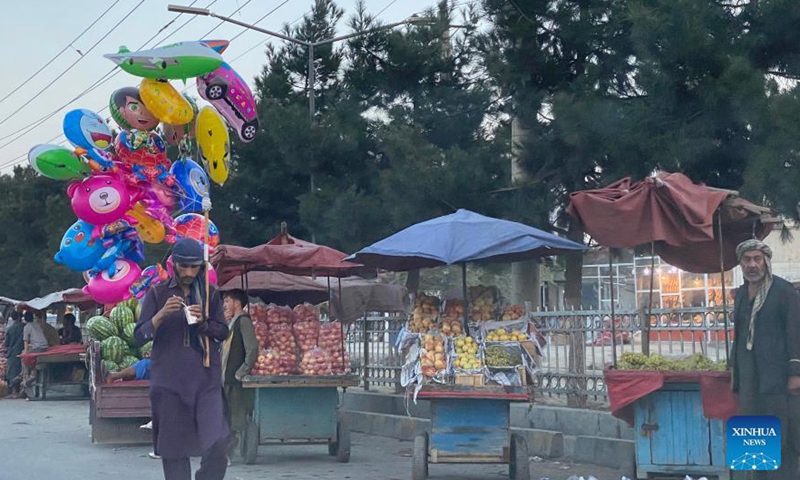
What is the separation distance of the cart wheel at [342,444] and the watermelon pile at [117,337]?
316 cm

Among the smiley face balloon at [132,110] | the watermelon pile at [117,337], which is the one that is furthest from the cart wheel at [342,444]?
the smiley face balloon at [132,110]

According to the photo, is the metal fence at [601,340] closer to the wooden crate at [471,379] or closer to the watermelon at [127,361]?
the wooden crate at [471,379]

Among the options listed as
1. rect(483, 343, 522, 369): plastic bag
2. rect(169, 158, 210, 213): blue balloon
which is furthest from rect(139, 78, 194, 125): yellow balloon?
rect(483, 343, 522, 369): plastic bag

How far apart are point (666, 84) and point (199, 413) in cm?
721

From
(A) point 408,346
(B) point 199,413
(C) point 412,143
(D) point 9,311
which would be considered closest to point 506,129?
(C) point 412,143

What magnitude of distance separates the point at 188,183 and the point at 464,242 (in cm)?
502

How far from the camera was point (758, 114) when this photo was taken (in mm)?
10875

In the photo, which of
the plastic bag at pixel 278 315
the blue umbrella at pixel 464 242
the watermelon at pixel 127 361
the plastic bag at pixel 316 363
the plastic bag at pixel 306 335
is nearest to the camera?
the blue umbrella at pixel 464 242

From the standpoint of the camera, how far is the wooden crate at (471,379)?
389 inches

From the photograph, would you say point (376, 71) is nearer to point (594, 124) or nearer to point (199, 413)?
point (594, 124)

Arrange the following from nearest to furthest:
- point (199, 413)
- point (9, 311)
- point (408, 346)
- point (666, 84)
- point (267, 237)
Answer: point (199, 413), point (408, 346), point (666, 84), point (267, 237), point (9, 311)

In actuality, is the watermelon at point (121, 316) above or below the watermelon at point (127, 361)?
above

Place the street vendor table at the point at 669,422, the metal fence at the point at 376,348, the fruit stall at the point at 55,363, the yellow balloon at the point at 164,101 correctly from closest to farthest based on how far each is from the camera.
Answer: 1. the street vendor table at the point at 669,422
2. the yellow balloon at the point at 164,101
3. the metal fence at the point at 376,348
4. the fruit stall at the point at 55,363

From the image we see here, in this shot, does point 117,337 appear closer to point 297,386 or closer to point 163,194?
point 163,194
